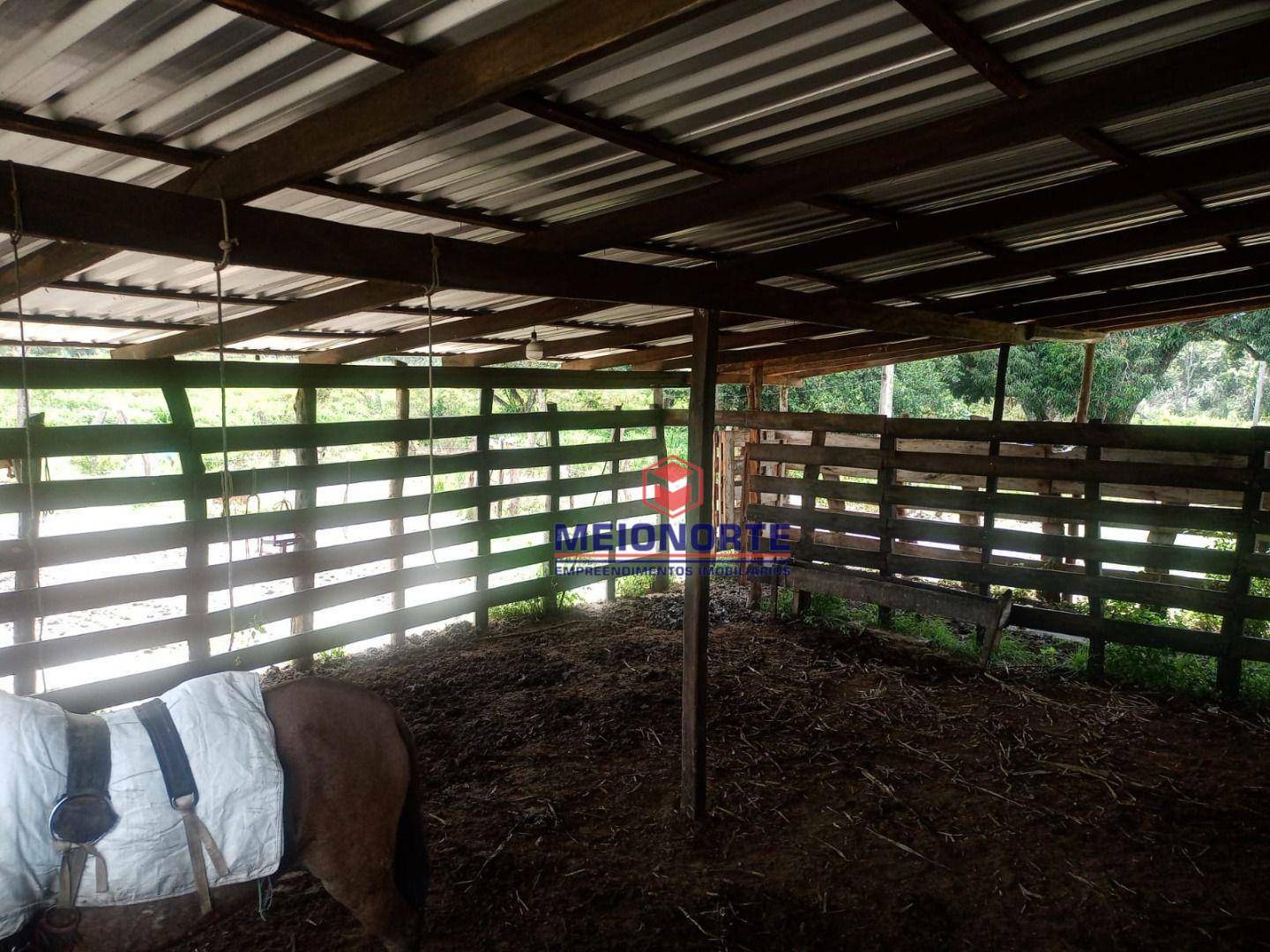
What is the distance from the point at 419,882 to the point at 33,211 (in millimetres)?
2469

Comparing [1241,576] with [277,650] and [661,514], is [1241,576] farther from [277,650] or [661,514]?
[277,650]

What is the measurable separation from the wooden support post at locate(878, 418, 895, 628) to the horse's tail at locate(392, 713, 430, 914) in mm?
5133

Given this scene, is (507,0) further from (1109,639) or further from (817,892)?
(1109,639)

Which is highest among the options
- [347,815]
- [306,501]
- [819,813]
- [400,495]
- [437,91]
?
[437,91]

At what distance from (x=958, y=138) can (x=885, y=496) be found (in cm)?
480

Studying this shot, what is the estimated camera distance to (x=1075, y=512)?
587 centimetres

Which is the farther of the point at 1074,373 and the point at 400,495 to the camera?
the point at 1074,373

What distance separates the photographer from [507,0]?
1.71 m

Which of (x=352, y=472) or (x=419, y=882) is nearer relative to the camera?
(x=419, y=882)

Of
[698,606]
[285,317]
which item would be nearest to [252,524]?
[285,317]

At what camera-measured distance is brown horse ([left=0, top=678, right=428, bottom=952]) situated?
7.52ft

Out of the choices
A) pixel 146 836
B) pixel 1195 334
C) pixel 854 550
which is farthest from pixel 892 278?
pixel 1195 334

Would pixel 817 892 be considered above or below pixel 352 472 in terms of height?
below

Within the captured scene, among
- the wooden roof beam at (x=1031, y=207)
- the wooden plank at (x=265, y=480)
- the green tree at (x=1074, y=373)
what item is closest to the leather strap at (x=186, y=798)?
the wooden plank at (x=265, y=480)
